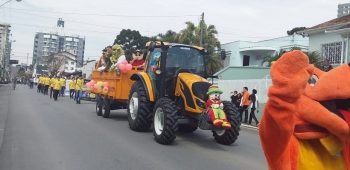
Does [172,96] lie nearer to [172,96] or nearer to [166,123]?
[172,96]

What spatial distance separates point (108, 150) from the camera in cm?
966

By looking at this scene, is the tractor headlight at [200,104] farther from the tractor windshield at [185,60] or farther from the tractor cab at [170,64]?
Answer: the tractor windshield at [185,60]

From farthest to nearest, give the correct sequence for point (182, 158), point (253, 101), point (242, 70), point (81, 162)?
1. point (242, 70)
2. point (253, 101)
3. point (182, 158)
4. point (81, 162)

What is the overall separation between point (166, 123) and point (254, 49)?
34505mm

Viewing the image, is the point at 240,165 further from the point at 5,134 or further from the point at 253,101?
the point at 253,101

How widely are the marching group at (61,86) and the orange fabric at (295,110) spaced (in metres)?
25.0

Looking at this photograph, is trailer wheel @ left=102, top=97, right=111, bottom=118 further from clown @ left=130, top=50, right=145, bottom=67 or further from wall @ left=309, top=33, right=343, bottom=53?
wall @ left=309, top=33, right=343, bottom=53

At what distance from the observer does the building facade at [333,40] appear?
2329 centimetres

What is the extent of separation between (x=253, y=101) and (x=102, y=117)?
20.4ft

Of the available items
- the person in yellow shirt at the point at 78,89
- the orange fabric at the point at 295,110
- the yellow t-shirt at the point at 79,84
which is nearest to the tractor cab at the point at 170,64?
the orange fabric at the point at 295,110

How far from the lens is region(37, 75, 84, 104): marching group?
2725cm

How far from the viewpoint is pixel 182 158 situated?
9133 mm

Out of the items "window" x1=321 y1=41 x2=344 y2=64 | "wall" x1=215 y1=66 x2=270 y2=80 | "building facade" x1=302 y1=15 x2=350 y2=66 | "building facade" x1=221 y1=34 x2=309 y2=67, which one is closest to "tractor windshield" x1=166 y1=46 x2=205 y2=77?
"building facade" x1=302 y1=15 x2=350 y2=66

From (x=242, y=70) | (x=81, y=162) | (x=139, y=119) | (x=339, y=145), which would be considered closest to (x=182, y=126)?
(x=139, y=119)
